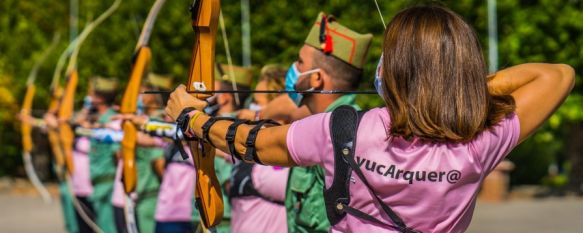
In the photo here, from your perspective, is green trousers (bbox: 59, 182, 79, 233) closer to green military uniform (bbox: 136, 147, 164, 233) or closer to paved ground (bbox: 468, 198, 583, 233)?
green military uniform (bbox: 136, 147, 164, 233)

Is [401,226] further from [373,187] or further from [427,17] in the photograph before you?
[427,17]

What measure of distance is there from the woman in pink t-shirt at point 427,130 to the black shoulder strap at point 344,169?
11mm

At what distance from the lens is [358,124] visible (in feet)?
9.11

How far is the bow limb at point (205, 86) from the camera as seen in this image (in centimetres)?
349

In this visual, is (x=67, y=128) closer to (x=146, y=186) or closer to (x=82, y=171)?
(x=82, y=171)

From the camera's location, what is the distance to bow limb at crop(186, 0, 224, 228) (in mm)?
3494

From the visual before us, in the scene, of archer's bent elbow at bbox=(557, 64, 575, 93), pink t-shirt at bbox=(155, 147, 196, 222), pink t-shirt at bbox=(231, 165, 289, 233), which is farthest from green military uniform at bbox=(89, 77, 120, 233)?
archer's bent elbow at bbox=(557, 64, 575, 93)

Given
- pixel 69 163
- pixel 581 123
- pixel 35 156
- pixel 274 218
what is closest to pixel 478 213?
pixel 581 123

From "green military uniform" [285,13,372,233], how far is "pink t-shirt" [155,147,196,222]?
2.22 meters

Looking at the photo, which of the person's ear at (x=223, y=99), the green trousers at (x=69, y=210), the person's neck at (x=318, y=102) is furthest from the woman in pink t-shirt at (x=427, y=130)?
the green trousers at (x=69, y=210)

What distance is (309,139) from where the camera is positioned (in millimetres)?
2811

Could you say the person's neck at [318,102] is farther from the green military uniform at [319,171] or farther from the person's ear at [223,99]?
the person's ear at [223,99]

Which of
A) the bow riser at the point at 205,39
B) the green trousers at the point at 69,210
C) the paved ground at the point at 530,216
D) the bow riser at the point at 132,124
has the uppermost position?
the bow riser at the point at 205,39

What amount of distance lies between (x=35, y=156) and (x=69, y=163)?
15.3 meters
